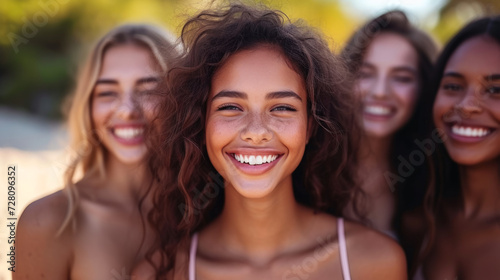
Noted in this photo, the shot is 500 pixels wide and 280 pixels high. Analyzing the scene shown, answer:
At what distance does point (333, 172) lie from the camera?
9.66ft

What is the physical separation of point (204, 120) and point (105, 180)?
1113 mm

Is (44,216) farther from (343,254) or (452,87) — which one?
(452,87)

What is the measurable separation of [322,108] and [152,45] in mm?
1270

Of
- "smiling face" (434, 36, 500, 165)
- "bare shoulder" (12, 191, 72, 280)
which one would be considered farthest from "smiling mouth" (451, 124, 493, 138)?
"bare shoulder" (12, 191, 72, 280)

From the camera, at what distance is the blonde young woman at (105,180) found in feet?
10.2

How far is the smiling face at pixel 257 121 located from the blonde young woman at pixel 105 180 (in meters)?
0.57

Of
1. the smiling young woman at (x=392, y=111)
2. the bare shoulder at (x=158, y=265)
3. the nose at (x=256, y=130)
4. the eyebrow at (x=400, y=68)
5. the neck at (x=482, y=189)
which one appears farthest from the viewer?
the eyebrow at (x=400, y=68)

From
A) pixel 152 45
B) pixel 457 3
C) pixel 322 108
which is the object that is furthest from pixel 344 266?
pixel 457 3

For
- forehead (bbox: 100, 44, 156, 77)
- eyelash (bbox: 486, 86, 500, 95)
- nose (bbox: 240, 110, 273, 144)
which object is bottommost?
nose (bbox: 240, 110, 273, 144)

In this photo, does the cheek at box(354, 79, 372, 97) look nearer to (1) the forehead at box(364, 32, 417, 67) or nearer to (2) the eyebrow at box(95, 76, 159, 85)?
(1) the forehead at box(364, 32, 417, 67)

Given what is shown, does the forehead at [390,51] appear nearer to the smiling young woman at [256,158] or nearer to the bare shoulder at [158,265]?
the smiling young woman at [256,158]

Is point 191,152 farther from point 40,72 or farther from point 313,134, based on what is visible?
point 40,72

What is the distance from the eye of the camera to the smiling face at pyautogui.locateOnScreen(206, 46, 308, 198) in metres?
2.45

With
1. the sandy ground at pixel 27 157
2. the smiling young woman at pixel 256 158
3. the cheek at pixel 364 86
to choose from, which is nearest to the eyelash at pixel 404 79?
the cheek at pixel 364 86
